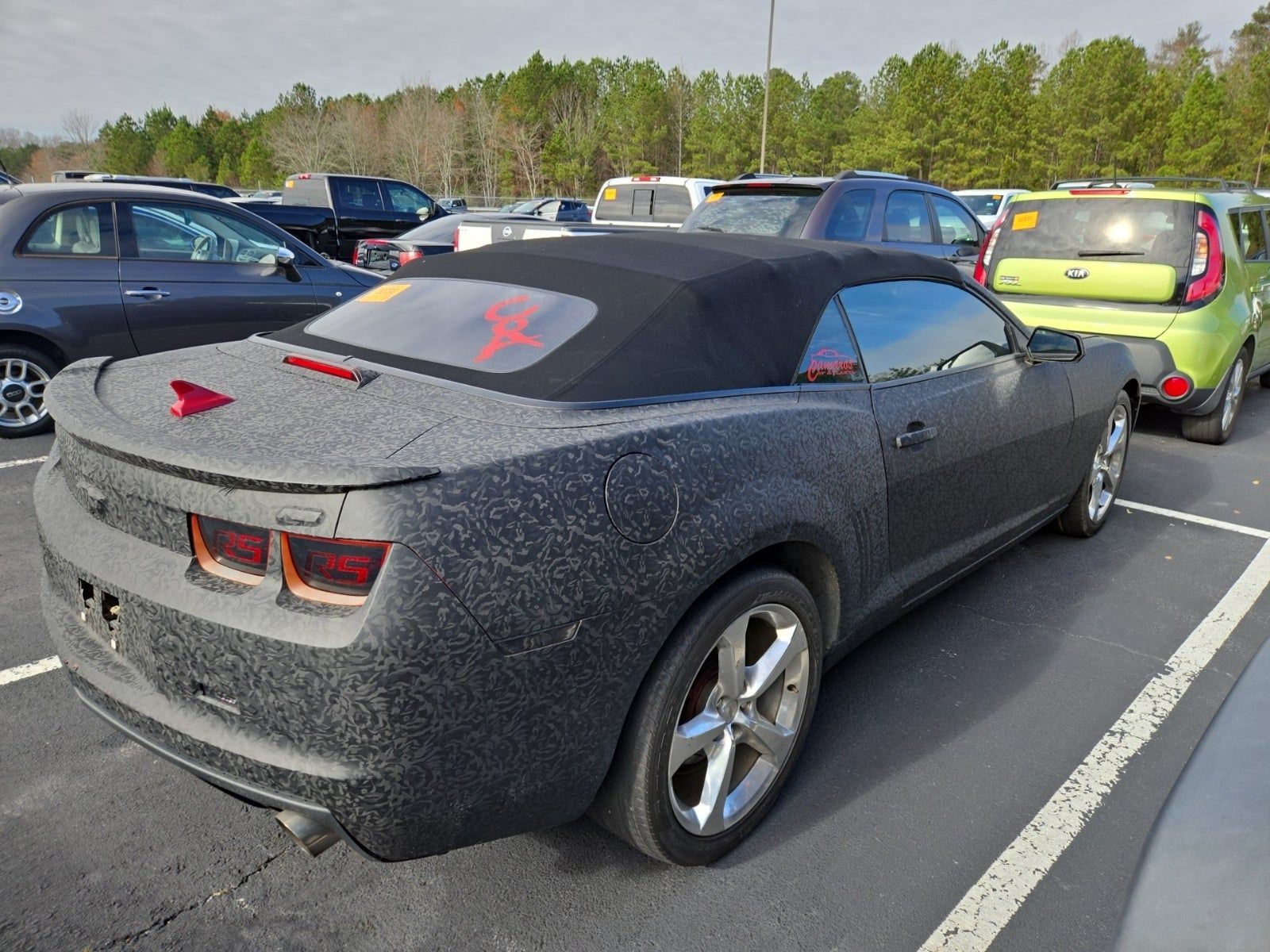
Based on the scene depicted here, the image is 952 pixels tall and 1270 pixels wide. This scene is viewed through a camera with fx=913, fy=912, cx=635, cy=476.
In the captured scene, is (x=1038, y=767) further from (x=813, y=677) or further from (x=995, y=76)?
(x=995, y=76)

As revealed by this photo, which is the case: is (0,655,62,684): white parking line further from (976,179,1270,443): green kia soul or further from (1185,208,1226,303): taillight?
(1185,208,1226,303): taillight

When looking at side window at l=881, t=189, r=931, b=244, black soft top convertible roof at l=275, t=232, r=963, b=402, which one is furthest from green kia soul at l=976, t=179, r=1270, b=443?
black soft top convertible roof at l=275, t=232, r=963, b=402

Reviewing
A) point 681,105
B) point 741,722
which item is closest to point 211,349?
point 741,722

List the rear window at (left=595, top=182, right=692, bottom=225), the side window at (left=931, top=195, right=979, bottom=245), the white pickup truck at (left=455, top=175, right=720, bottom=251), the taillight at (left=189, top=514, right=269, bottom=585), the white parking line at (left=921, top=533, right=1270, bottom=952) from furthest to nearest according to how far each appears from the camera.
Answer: the rear window at (left=595, top=182, right=692, bottom=225) → the white pickup truck at (left=455, top=175, right=720, bottom=251) → the side window at (left=931, top=195, right=979, bottom=245) → the white parking line at (left=921, top=533, right=1270, bottom=952) → the taillight at (left=189, top=514, right=269, bottom=585)

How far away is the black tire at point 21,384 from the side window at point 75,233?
0.62m

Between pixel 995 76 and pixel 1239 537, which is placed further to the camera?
pixel 995 76

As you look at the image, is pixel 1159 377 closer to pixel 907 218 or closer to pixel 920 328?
pixel 907 218

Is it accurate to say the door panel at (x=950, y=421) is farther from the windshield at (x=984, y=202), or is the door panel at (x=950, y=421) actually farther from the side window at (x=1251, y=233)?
the windshield at (x=984, y=202)

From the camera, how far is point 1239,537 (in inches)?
189

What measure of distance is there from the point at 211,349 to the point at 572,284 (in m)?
1.17

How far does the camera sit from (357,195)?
668 inches

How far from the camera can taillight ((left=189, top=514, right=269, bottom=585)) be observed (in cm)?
179

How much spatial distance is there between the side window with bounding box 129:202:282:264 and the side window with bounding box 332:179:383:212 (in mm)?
10739

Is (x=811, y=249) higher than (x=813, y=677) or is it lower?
higher
